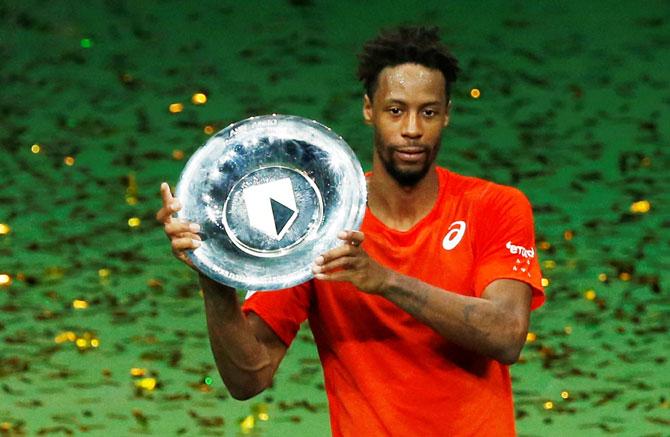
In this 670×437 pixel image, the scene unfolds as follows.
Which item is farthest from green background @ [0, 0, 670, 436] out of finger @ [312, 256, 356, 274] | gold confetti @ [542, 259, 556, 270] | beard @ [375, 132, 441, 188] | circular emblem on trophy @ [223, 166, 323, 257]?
finger @ [312, 256, 356, 274]

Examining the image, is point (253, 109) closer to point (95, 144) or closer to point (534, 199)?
point (95, 144)

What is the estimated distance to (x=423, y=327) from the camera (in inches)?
91.0

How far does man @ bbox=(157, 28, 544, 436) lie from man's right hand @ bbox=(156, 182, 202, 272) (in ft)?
0.63

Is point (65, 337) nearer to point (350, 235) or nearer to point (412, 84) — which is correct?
point (412, 84)

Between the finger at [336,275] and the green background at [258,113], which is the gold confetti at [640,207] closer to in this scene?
the green background at [258,113]

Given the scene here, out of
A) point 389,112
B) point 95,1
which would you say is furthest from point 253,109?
point 389,112

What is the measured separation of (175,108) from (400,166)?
9.92 ft

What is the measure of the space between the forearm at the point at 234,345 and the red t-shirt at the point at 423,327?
0.26ft

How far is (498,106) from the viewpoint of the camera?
206 inches

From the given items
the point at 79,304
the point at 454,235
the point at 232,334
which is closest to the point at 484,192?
the point at 454,235

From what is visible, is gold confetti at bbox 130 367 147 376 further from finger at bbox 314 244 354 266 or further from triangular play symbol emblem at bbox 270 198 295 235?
finger at bbox 314 244 354 266

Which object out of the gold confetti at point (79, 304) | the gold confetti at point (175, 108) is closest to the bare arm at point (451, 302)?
the gold confetti at point (79, 304)

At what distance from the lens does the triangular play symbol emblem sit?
2131 millimetres

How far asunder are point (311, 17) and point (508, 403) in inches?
131
